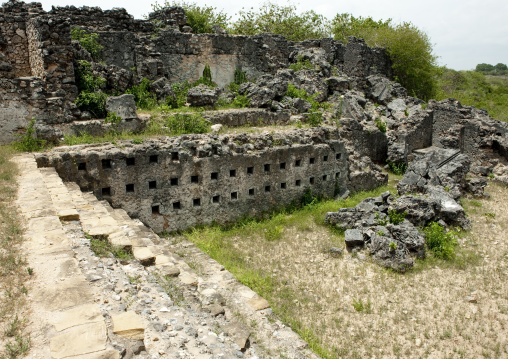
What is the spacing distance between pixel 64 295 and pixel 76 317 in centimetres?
39

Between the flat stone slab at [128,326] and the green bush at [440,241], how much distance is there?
707 cm

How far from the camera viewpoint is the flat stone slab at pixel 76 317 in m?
3.14

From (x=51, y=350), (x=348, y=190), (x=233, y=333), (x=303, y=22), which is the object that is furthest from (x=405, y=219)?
(x=303, y=22)

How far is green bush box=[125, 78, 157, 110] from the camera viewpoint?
475 inches

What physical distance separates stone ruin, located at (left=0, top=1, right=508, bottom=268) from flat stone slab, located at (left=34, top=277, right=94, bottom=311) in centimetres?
513

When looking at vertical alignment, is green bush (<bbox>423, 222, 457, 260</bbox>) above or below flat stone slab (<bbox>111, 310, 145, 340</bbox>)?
below

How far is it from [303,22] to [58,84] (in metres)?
23.8

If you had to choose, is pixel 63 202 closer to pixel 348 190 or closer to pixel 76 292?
pixel 76 292

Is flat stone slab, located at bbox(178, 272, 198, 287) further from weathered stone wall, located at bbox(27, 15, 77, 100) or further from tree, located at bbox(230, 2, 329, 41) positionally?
tree, located at bbox(230, 2, 329, 41)

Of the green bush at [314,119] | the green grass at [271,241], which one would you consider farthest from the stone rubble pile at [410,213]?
the green bush at [314,119]

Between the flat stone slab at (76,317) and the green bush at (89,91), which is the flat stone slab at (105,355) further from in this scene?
the green bush at (89,91)

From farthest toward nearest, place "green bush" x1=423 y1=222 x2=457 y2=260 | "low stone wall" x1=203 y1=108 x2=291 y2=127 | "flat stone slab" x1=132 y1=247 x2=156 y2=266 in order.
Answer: "low stone wall" x1=203 y1=108 x2=291 y2=127, "green bush" x1=423 y1=222 x2=457 y2=260, "flat stone slab" x1=132 y1=247 x2=156 y2=266

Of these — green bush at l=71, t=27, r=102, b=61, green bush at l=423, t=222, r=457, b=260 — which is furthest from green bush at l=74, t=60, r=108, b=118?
green bush at l=423, t=222, r=457, b=260

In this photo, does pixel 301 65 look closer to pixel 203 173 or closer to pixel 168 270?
pixel 203 173
